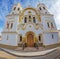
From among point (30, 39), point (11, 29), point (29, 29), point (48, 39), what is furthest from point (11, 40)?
point (48, 39)

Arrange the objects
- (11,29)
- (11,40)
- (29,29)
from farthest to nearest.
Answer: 1. (11,29)
2. (29,29)
3. (11,40)

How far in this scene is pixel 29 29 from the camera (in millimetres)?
21141

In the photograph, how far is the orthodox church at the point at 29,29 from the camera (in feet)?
67.3

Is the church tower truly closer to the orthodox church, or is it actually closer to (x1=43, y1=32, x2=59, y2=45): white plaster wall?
the orthodox church

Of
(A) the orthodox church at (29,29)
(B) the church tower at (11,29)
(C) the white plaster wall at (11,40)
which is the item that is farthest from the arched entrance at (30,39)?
(C) the white plaster wall at (11,40)

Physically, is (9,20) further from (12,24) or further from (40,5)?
(40,5)

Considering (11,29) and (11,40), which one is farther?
(11,29)

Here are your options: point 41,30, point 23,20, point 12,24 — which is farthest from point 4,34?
point 41,30

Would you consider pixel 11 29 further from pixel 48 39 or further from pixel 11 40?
pixel 48 39

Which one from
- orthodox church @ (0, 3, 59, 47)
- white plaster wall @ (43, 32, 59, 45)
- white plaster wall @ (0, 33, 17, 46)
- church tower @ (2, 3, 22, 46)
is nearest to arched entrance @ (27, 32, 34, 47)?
orthodox church @ (0, 3, 59, 47)

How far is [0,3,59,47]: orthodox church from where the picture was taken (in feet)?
67.3

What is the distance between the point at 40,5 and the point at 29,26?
266 inches

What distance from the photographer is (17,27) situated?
21.3 m

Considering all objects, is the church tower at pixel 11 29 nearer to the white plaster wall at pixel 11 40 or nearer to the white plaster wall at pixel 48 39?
the white plaster wall at pixel 11 40
